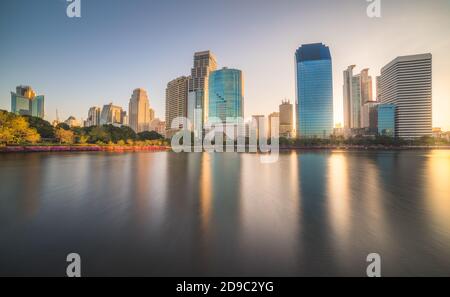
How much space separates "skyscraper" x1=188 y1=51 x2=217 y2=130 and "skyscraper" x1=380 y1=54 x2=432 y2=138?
12293cm

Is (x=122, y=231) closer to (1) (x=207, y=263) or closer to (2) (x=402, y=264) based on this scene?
(1) (x=207, y=263)

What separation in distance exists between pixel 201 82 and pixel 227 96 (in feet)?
118

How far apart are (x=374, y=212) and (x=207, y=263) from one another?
7.14 m

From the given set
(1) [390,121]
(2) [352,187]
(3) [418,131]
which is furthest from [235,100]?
(2) [352,187]

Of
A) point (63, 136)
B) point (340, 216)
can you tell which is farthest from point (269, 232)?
point (63, 136)

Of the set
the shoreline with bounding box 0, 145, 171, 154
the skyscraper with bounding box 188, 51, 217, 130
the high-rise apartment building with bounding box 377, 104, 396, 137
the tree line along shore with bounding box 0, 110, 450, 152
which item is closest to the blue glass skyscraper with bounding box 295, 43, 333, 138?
the tree line along shore with bounding box 0, 110, 450, 152

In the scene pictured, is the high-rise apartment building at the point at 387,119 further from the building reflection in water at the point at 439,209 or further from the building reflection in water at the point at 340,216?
the building reflection in water at the point at 340,216

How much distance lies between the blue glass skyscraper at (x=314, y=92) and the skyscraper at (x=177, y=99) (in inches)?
3482

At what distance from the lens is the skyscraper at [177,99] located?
518ft

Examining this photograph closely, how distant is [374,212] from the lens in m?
7.47

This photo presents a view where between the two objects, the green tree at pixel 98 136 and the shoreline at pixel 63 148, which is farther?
the green tree at pixel 98 136

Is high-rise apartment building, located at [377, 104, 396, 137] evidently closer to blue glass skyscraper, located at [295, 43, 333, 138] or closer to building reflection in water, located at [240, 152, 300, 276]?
blue glass skyscraper, located at [295, 43, 333, 138]

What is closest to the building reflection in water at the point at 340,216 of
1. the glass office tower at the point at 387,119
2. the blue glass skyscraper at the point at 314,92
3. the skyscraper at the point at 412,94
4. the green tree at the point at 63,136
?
the green tree at the point at 63,136

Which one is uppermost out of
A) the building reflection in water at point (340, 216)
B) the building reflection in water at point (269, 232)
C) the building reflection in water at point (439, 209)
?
the building reflection in water at point (269, 232)
